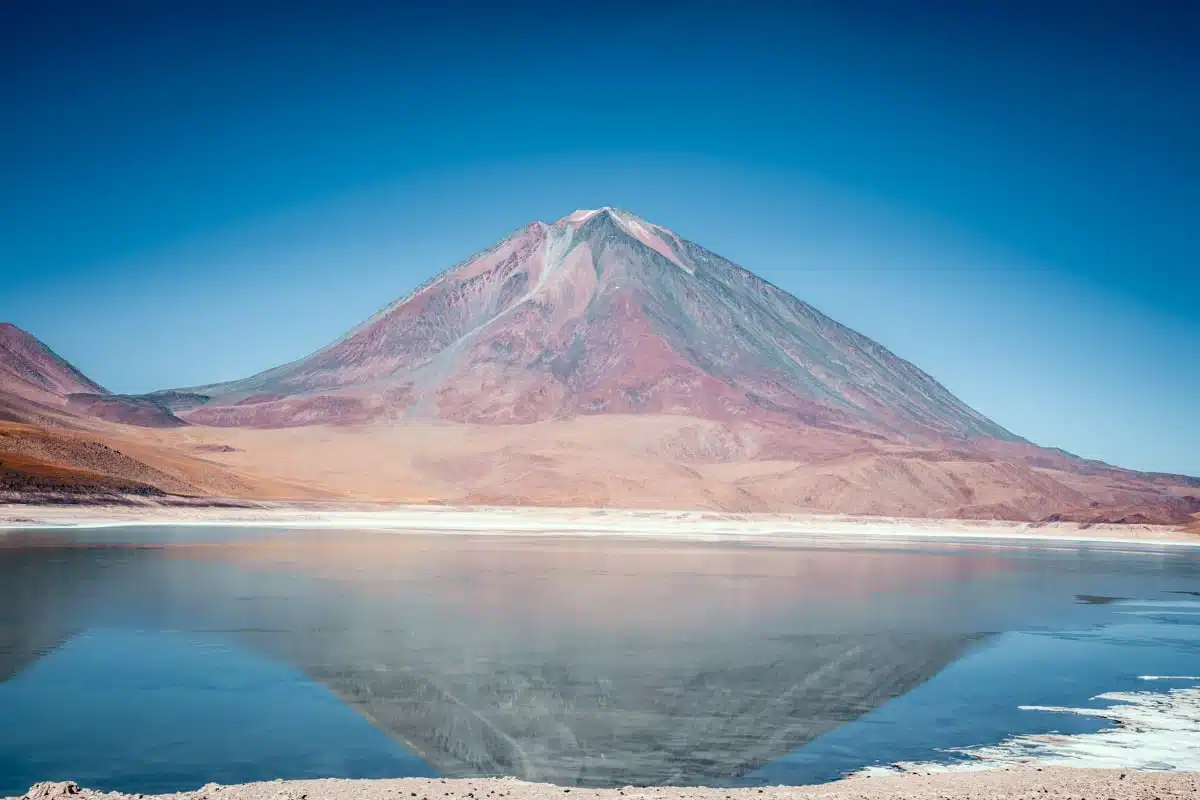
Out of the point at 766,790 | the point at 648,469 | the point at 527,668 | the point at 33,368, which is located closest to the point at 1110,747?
the point at 766,790

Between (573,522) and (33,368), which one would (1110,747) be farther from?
(33,368)

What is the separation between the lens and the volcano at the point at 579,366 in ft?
501

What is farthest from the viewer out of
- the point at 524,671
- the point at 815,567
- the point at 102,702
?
the point at 815,567

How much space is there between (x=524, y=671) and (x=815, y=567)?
2597cm

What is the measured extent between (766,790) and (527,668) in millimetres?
6999

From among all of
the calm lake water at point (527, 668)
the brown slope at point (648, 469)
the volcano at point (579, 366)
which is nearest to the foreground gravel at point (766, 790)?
the calm lake water at point (527, 668)

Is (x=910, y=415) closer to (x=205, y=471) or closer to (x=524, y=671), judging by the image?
(x=205, y=471)

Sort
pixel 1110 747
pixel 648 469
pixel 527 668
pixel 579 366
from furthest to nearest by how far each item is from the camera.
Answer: pixel 579 366 → pixel 648 469 → pixel 527 668 → pixel 1110 747

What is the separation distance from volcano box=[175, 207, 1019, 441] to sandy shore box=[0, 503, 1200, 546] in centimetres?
5777

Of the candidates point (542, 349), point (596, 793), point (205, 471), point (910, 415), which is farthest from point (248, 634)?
point (910, 415)

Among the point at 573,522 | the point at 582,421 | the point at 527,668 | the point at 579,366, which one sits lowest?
the point at 573,522

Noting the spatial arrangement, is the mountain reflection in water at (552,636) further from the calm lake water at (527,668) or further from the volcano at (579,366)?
the volcano at (579,366)

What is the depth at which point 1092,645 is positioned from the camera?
69.5 feet

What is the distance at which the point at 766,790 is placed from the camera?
10.2 meters
